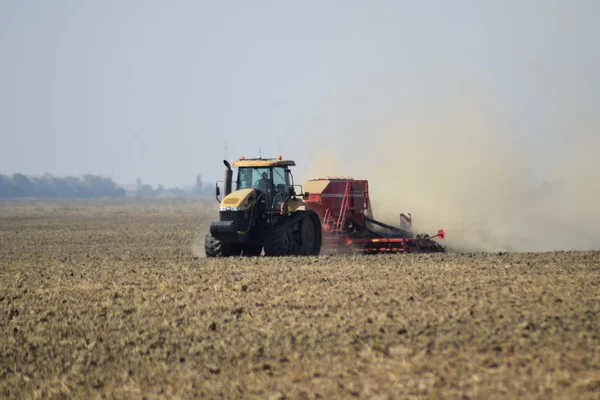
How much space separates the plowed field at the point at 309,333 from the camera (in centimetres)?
1149

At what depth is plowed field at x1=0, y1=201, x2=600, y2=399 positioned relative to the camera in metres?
11.5

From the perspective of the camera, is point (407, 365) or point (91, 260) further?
point (91, 260)

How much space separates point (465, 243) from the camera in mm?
32062

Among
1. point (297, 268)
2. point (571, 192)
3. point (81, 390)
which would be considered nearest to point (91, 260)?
point (297, 268)

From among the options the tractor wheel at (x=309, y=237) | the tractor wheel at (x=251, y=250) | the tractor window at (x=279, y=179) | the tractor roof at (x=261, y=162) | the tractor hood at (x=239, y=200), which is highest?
the tractor roof at (x=261, y=162)

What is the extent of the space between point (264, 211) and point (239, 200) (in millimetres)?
1240

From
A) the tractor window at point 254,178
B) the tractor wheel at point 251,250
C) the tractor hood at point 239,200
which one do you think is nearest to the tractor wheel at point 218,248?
the tractor wheel at point 251,250

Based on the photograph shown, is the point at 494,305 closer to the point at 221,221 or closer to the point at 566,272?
the point at 566,272

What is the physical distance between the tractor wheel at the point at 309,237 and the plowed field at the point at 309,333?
4550 millimetres

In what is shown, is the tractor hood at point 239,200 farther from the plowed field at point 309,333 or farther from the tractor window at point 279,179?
the plowed field at point 309,333

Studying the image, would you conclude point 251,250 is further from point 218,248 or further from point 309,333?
point 309,333

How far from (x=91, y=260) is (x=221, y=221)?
5264 millimetres

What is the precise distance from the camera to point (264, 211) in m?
→ 25.7

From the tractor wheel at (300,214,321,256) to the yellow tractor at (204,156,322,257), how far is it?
15 centimetres
